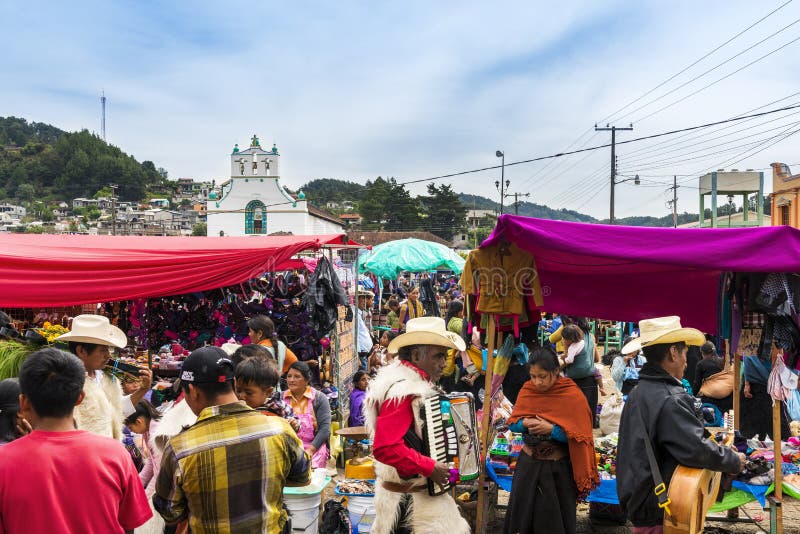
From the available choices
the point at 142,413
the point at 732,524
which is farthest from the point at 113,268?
the point at 732,524

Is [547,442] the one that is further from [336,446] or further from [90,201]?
[90,201]

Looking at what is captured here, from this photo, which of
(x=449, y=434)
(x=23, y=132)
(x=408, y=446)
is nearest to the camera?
(x=408, y=446)

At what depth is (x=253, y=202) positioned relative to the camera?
161 ft

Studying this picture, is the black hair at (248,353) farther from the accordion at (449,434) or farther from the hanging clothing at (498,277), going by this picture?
the hanging clothing at (498,277)

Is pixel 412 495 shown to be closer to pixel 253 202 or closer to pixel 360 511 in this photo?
pixel 360 511

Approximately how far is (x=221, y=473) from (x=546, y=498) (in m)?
2.76

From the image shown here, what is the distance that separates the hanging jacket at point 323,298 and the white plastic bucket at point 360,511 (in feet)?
9.13

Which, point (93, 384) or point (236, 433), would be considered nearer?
point (236, 433)

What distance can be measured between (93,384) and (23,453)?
1.59m

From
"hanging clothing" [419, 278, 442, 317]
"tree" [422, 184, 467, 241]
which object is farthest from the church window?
"hanging clothing" [419, 278, 442, 317]

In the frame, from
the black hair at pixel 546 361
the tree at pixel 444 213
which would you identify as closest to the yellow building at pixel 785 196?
the black hair at pixel 546 361

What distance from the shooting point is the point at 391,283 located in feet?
73.5

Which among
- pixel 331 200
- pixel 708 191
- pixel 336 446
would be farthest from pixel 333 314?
pixel 331 200

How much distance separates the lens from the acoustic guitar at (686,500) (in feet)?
10.6
